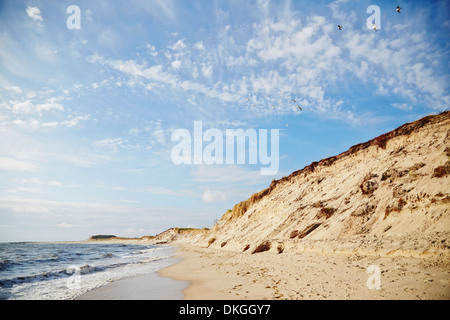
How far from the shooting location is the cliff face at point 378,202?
1005 centimetres

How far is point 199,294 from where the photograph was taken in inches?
333

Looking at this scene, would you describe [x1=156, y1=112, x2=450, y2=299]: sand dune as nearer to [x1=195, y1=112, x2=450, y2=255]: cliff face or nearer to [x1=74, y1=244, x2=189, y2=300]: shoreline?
[x1=195, y1=112, x2=450, y2=255]: cliff face

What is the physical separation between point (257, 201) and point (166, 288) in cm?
2944

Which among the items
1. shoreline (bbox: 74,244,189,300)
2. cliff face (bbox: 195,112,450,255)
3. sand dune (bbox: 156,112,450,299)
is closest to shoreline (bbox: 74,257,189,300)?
shoreline (bbox: 74,244,189,300)

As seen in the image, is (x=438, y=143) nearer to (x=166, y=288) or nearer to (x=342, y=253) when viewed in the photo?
(x=342, y=253)

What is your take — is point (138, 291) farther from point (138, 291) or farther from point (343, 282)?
point (343, 282)

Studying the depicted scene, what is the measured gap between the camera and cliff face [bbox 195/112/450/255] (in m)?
10.1

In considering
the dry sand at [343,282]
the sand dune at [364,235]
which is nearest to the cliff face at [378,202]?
the sand dune at [364,235]

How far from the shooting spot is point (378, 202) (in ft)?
47.4

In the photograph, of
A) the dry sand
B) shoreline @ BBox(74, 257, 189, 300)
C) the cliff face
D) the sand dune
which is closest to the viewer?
the dry sand

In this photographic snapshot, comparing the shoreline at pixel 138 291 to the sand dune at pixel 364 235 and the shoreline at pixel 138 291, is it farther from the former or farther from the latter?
the sand dune at pixel 364 235
